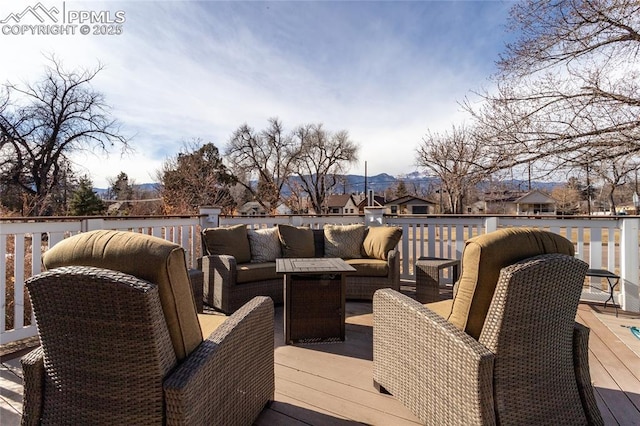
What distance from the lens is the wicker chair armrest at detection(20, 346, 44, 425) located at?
114 cm

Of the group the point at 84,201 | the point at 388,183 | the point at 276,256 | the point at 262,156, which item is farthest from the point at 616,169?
the point at 388,183

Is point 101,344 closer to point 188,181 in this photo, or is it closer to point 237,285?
point 237,285

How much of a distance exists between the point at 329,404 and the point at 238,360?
712mm

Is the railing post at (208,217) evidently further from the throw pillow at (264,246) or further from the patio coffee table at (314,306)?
the patio coffee table at (314,306)

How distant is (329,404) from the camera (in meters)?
1.84

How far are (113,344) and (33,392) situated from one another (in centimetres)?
41

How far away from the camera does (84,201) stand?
14.8 meters

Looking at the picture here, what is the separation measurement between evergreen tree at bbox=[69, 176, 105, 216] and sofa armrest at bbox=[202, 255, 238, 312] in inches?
546

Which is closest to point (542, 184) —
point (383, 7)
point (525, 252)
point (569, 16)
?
point (569, 16)

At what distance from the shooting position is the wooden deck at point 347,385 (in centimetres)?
173

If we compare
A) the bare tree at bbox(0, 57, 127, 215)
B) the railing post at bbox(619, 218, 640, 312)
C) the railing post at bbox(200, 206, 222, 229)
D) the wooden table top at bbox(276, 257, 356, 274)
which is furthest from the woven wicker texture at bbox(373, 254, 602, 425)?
the bare tree at bbox(0, 57, 127, 215)

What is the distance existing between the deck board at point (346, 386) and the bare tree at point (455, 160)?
4.26 metres

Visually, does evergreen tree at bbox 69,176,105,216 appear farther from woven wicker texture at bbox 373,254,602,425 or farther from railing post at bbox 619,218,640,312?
railing post at bbox 619,218,640,312

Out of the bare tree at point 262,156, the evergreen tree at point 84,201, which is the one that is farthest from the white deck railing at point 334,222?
the bare tree at point 262,156
